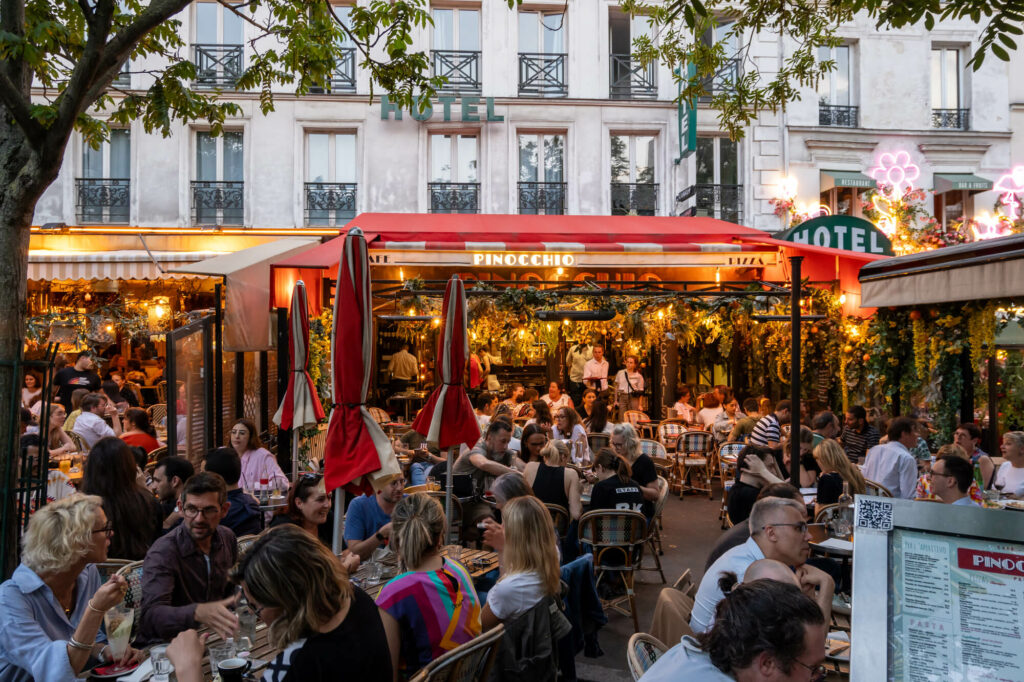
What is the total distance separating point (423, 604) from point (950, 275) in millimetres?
6454

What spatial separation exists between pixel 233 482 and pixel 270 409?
6.65 meters

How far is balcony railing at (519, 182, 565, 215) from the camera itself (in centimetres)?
1586

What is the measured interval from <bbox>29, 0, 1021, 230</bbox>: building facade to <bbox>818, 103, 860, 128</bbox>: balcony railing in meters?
0.03

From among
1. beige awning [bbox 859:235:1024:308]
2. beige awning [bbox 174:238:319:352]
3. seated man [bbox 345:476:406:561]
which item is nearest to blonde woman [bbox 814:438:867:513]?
beige awning [bbox 859:235:1024:308]

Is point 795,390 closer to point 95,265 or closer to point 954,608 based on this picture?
point 954,608

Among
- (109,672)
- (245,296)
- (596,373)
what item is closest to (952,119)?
(596,373)

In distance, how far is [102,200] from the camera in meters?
15.1

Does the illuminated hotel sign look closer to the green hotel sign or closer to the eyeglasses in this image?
the green hotel sign

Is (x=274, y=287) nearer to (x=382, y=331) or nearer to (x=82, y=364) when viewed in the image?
(x=82, y=364)

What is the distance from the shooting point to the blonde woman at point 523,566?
12.3ft

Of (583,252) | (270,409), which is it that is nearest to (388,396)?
(270,409)

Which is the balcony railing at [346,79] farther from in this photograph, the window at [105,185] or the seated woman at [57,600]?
the seated woman at [57,600]

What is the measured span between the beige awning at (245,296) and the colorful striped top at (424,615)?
20.1 feet

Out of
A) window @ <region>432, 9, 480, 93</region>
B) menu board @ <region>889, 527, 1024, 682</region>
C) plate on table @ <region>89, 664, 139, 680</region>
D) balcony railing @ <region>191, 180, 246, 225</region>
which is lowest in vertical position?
plate on table @ <region>89, 664, 139, 680</region>
